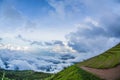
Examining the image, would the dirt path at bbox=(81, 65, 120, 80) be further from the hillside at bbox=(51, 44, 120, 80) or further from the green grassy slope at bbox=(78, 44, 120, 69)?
the green grassy slope at bbox=(78, 44, 120, 69)

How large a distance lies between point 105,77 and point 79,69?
2747 centimetres

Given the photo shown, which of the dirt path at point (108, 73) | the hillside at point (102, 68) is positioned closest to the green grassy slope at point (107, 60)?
the hillside at point (102, 68)

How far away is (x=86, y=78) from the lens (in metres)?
142

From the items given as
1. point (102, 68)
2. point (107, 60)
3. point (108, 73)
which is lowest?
point (108, 73)

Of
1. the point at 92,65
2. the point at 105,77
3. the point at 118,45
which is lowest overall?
the point at 105,77

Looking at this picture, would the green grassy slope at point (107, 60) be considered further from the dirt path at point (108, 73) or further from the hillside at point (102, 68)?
the dirt path at point (108, 73)

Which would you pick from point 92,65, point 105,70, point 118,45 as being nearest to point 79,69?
point 92,65

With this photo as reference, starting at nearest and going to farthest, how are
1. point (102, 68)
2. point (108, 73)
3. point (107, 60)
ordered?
point (108, 73), point (102, 68), point (107, 60)

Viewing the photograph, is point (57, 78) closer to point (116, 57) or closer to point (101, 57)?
point (101, 57)

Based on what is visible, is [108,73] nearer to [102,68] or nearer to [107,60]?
[102,68]

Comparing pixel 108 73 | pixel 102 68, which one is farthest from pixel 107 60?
pixel 108 73

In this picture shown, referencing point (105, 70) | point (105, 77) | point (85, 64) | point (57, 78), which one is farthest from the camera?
point (57, 78)

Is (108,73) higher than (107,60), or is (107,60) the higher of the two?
(107,60)

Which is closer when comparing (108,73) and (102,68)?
(108,73)
